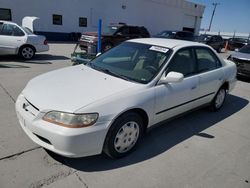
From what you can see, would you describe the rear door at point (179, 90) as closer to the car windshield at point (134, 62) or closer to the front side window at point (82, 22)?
the car windshield at point (134, 62)

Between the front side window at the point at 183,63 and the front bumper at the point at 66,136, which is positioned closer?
the front bumper at the point at 66,136

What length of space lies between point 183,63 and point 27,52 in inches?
303

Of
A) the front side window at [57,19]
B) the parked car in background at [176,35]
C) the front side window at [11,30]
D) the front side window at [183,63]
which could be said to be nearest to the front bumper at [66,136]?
the front side window at [183,63]

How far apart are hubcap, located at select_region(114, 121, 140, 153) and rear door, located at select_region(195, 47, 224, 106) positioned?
5.52 feet

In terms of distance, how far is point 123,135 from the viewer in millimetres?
2932

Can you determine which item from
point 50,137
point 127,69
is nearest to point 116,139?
point 50,137

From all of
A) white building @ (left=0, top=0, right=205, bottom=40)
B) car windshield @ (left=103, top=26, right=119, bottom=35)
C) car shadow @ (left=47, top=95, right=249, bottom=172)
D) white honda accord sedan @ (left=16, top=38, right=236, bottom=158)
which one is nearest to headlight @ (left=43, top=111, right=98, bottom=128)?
white honda accord sedan @ (left=16, top=38, right=236, bottom=158)

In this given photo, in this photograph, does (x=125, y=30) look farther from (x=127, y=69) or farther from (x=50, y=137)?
(x=50, y=137)

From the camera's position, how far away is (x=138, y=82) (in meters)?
3.10

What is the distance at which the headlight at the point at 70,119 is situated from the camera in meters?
2.44

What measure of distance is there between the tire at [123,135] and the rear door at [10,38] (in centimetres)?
779

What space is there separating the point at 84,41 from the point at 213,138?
974cm

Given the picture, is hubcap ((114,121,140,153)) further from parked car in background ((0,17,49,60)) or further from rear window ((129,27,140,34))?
rear window ((129,27,140,34))

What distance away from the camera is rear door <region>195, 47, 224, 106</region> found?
13.5 feet
